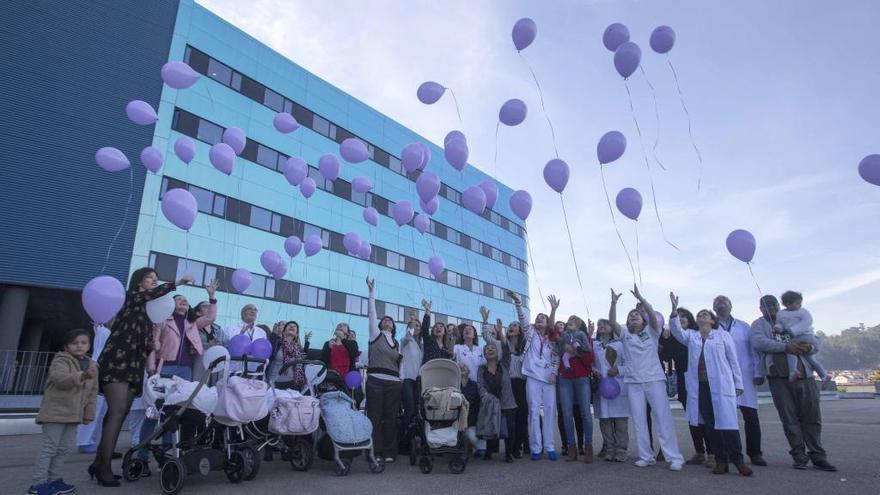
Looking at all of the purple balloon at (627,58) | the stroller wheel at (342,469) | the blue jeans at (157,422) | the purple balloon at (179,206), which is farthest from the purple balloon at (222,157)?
the purple balloon at (627,58)

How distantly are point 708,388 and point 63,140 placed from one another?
68.1ft

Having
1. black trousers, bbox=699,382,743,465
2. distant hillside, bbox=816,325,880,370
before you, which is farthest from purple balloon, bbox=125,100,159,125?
distant hillside, bbox=816,325,880,370

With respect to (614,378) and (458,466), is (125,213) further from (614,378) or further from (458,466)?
(614,378)

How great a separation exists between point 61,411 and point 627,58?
29.0 ft

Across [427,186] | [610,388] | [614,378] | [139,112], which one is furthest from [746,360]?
[139,112]

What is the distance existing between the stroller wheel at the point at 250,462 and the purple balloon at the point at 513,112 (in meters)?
7.10

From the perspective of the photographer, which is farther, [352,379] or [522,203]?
[522,203]

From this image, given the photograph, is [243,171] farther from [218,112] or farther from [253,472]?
[253,472]

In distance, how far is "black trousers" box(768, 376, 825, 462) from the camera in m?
5.56

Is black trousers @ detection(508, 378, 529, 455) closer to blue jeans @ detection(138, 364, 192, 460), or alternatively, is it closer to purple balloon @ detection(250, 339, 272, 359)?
purple balloon @ detection(250, 339, 272, 359)

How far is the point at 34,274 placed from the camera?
1619cm

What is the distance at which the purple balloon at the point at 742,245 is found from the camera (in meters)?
6.73

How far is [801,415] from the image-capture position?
5695 mm

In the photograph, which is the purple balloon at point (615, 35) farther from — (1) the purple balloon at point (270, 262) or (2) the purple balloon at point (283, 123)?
(1) the purple balloon at point (270, 262)
